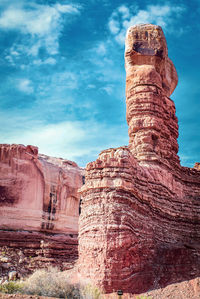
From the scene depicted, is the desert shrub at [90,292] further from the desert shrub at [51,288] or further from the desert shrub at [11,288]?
the desert shrub at [11,288]

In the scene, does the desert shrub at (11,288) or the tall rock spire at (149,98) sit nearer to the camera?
the desert shrub at (11,288)

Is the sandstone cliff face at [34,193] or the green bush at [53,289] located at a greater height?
the sandstone cliff face at [34,193]

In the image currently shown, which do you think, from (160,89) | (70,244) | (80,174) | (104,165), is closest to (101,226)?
(104,165)

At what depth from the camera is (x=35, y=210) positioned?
92.9ft

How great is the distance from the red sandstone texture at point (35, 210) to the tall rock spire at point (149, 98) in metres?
12.0

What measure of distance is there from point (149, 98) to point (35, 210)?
1540cm

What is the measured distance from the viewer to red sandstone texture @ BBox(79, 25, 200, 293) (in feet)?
38.9

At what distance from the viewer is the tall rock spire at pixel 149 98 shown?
16297mm

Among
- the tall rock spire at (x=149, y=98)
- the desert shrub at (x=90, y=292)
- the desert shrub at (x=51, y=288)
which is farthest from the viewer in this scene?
the tall rock spire at (x=149, y=98)

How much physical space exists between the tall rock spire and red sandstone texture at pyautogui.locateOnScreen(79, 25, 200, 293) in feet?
0.15

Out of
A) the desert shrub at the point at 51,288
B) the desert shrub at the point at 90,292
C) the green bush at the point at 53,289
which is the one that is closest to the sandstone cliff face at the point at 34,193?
the desert shrub at the point at 51,288

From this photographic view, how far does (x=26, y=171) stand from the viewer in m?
28.6

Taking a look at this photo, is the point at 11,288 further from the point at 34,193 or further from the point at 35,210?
the point at 34,193

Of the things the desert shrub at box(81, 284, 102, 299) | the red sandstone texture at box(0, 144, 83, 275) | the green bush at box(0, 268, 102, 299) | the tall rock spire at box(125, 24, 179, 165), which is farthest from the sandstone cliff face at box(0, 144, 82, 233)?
the desert shrub at box(81, 284, 102, 299)
